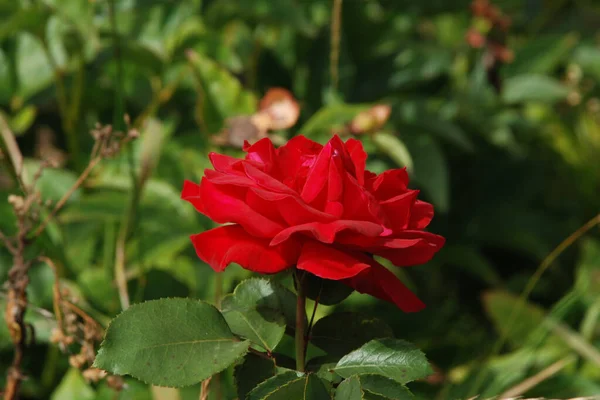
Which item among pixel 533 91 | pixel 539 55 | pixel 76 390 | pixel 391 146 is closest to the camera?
pixel 76 390

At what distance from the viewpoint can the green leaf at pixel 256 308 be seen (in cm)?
44

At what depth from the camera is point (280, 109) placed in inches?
41.2

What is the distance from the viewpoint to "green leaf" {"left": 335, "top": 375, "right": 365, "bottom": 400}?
14.6 inches

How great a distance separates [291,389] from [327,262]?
0.22ft

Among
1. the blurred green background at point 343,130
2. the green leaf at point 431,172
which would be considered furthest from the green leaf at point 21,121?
the green leaf at point 431,172

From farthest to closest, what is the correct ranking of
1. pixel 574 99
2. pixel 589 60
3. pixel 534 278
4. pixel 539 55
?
1. pixel 574 99
2. pixel 589 60
3. pixel 539 55
4. pixel 534 278

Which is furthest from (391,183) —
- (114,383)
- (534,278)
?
(534,278)

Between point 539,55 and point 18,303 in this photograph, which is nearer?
point 18,303

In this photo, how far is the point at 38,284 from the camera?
1.00 m

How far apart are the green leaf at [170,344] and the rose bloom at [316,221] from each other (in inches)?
1.3

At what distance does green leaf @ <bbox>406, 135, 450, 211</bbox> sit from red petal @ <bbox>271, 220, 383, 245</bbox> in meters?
0.84

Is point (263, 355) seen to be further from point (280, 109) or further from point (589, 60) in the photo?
point (589, 60)

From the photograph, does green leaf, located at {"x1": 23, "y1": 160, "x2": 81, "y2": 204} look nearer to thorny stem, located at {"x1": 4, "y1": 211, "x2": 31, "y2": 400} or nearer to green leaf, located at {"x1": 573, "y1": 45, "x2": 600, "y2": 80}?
thorny stem, located at {"x1": 4, "y1": 211, "x2": 31, "y2": 400}

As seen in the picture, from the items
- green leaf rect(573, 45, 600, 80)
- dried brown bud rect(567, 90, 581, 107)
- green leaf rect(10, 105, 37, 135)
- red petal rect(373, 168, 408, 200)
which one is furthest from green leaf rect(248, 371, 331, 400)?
dried brown bud rect(567, 90, 581, 107)
